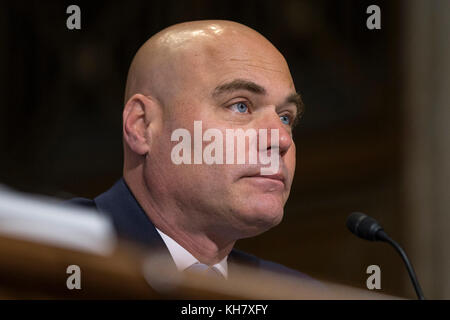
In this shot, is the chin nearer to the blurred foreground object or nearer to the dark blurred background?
the blurred foreground object

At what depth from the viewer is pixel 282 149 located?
6.36 feet

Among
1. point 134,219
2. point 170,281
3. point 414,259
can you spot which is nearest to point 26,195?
point 134,219

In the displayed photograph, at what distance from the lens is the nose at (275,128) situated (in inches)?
75.4

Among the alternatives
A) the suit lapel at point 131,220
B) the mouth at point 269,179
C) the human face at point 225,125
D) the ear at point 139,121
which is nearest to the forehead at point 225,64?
the human face at point 225,125

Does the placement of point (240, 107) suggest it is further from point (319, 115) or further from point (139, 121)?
point (319, 115)

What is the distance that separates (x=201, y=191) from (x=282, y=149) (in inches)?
8.9

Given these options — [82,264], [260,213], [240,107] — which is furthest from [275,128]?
[82,264]

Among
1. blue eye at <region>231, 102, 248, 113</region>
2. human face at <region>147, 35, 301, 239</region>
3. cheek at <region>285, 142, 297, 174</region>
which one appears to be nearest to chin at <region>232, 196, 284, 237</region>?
human face at <region>147, 35, 301, 239</region>

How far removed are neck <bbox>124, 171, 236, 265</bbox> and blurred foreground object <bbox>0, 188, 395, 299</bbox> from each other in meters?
0.07

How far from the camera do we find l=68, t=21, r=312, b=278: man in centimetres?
190

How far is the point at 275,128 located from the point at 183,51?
293 mm

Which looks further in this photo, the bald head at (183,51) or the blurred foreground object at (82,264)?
the bald head at (183,51)

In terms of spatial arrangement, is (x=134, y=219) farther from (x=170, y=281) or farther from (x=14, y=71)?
(x=14, y=71)

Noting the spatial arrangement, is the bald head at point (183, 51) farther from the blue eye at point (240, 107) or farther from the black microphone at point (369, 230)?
the black microphone at point (369, 230)
